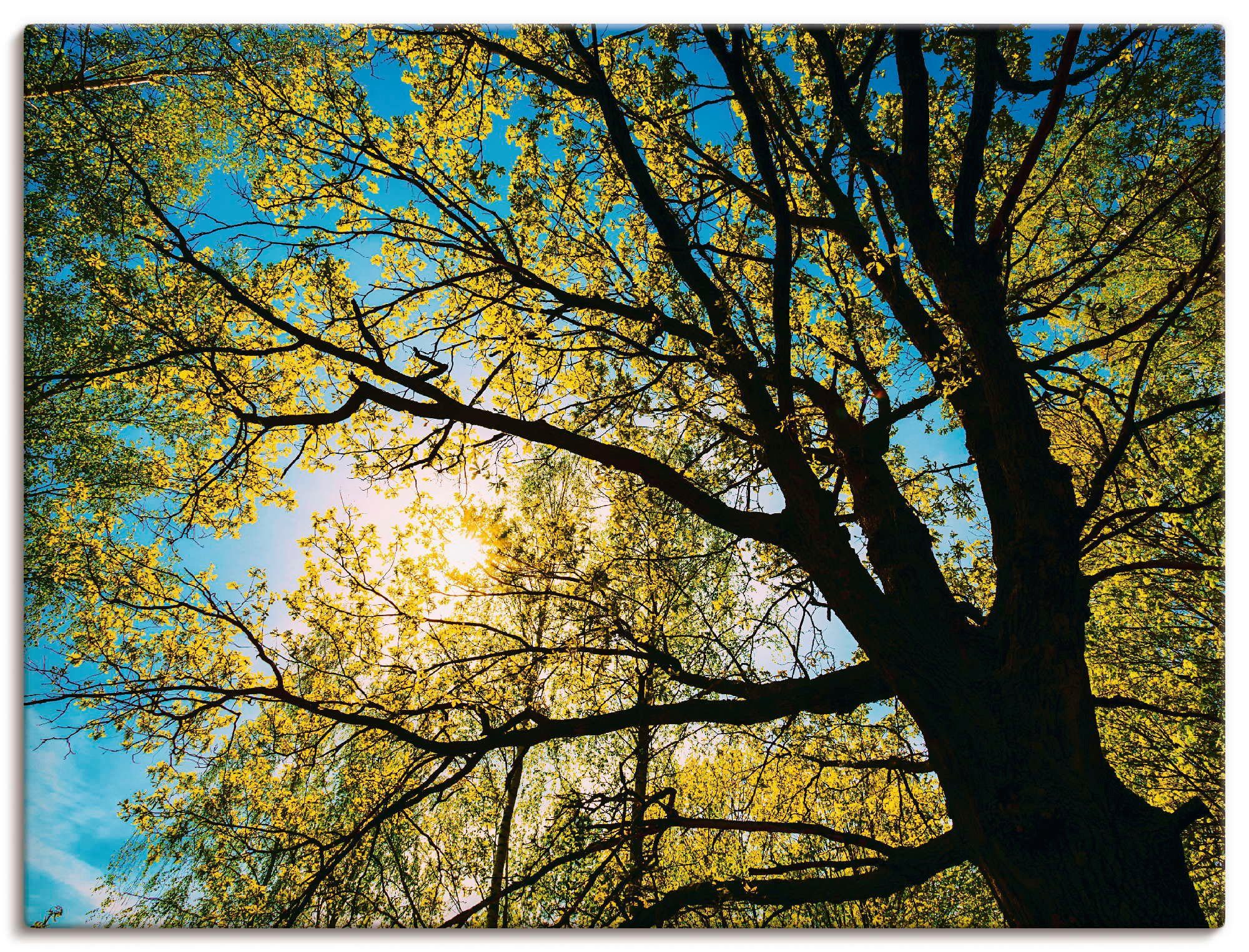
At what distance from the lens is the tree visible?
7.00 feet

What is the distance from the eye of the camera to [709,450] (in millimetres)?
3693

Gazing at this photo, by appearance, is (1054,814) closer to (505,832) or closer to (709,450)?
(709,450)

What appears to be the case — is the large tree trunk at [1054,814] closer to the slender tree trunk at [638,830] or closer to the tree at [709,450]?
the tree at [709,450]

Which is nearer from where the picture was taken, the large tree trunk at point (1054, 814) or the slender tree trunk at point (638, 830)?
the large tree trunk at point (1054, 814)

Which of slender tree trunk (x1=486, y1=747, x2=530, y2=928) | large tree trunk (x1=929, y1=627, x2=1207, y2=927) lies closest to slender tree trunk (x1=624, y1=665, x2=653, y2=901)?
large tree trunk (x1=929, y1=627, x2=1207, y2=927)

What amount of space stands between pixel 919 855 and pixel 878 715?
2.06 meters

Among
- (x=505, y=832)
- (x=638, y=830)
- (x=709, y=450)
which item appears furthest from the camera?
(x=505, y=832)

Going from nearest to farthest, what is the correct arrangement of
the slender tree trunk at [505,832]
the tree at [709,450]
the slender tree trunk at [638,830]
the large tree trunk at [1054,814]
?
1. the large tree trunk at [1054,814]
2. the tree at [709,450]
3. the slender tree trunk at [638,830]
4. the slender tree trunk at [505,832]

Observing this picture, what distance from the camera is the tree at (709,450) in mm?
2135

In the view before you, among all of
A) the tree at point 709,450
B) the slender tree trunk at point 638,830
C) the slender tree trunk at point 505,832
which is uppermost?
the tree at point 709,450

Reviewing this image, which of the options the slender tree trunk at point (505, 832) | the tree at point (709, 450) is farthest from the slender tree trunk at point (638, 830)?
the slender tree trunk at point (505, 832)

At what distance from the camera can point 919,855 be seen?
2055mm

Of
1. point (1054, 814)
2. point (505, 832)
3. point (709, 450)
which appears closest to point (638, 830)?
point (1054, 814)

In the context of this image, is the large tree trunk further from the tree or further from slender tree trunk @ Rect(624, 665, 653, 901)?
slender tree trunk @ Rect(624, 665, 653, 901)
